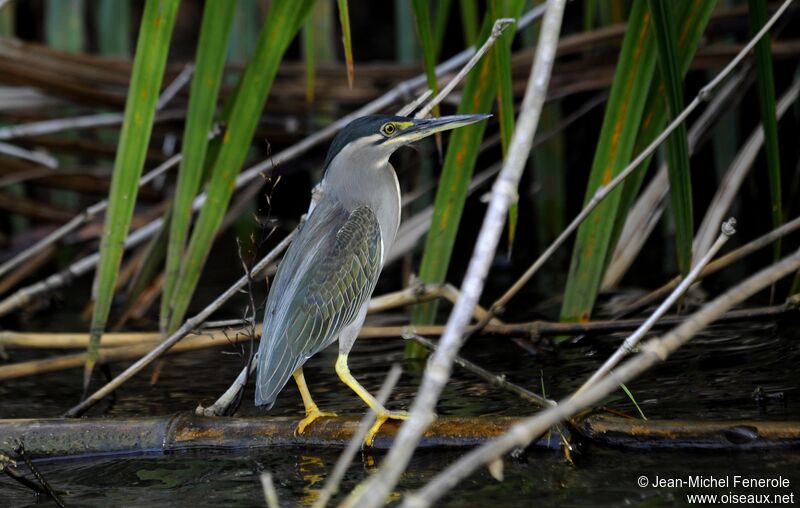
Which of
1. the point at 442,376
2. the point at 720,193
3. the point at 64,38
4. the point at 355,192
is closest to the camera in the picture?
the point at 442,376

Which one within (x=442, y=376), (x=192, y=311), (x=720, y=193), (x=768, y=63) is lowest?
(x=192, y=311)

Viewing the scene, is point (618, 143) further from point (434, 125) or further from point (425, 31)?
point (425, 31)

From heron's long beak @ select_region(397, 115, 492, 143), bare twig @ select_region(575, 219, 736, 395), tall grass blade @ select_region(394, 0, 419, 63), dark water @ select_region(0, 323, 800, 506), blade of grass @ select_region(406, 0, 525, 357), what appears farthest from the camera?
tall grass blade @ select_region(394, 0, 419, 63)

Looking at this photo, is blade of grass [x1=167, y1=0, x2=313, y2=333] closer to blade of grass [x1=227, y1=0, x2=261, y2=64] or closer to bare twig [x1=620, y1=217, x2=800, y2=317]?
bare twig [x1=620, y1=217, x2=800, y2=317]

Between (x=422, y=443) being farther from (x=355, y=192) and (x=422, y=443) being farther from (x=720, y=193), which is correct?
(x=720, y=193)

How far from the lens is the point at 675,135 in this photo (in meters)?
2.88

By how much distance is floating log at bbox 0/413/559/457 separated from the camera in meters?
2.82

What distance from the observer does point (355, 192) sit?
3.55m

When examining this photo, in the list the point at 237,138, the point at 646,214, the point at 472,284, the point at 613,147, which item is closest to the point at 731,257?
the point at 613,147

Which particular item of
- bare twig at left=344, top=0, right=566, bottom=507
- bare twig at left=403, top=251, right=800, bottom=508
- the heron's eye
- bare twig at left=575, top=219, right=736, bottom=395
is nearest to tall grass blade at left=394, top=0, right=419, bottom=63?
the heron's eye

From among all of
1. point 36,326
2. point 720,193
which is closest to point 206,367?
point 36,326

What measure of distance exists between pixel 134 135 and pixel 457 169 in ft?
3.36

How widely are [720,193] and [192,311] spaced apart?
2678mm

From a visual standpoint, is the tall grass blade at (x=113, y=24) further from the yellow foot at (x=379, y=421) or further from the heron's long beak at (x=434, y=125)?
the yellow foot at (x=379, y=421)
